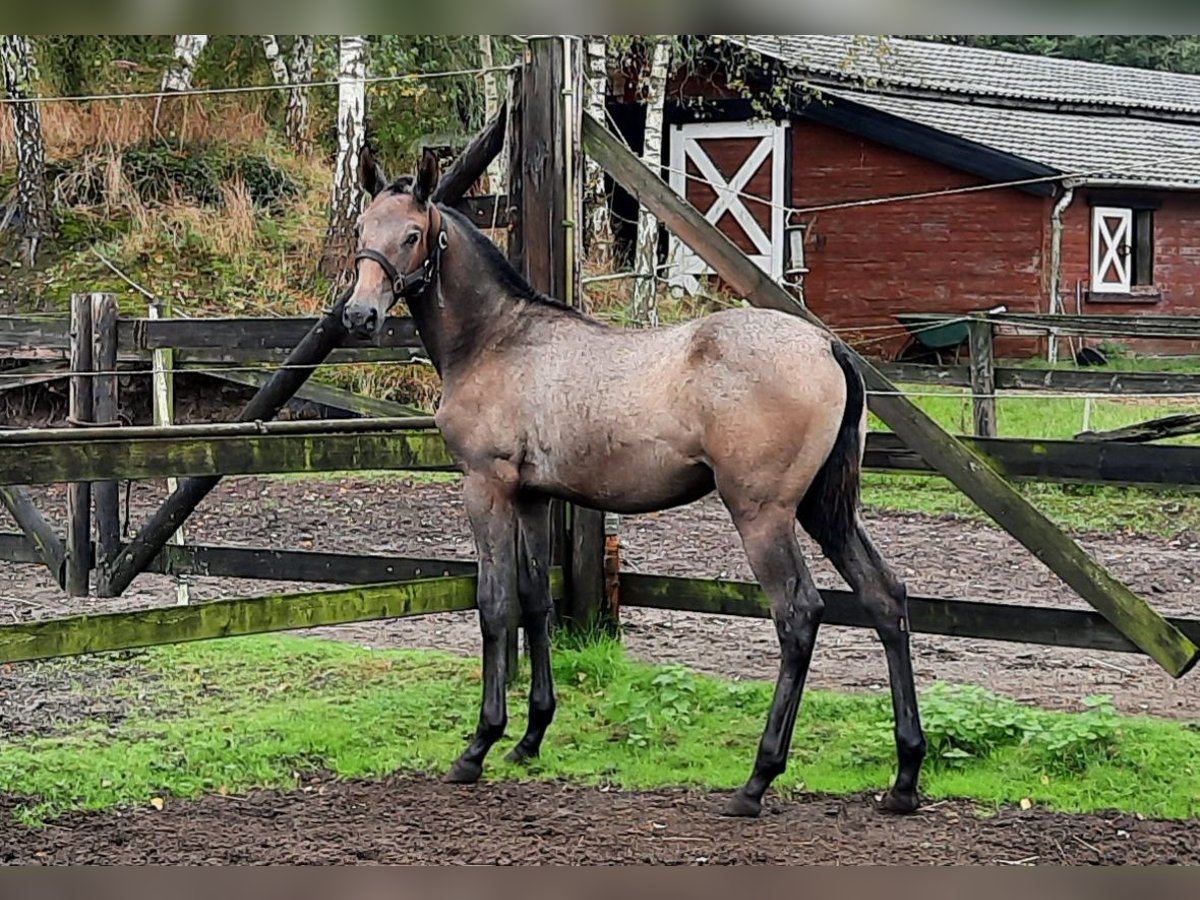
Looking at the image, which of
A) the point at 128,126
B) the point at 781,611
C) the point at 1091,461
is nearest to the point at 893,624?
the point at 781,611

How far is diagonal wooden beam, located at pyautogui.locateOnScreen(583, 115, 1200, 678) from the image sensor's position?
15.4 feet

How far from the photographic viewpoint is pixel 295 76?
1867cm

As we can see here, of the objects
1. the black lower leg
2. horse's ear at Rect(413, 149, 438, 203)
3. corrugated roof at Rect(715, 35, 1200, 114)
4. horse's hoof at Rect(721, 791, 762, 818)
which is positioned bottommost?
horse's hoof at Rect(721, 791, 762, 818)

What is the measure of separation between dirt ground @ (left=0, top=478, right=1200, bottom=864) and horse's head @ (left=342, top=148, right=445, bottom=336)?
160cm

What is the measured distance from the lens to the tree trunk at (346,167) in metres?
14.5

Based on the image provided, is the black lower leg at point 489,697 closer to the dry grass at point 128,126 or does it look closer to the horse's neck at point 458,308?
the horse's neck at point 458,308

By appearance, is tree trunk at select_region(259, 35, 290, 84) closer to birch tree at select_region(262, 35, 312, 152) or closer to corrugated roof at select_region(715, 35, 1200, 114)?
birch tree at select_region(262, 35, 312, 152)

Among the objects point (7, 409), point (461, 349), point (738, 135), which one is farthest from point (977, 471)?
point (738, 135)

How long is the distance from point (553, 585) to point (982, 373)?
17.3ft

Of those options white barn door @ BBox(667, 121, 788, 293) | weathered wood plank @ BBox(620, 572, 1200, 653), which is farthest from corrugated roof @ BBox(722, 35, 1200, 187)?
weathered wood plank @ BBox(620, 572, 1200, 653)

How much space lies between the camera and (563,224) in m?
5.93

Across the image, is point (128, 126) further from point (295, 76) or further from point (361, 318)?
point (361, 318)

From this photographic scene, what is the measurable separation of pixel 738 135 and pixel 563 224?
16.5 meters

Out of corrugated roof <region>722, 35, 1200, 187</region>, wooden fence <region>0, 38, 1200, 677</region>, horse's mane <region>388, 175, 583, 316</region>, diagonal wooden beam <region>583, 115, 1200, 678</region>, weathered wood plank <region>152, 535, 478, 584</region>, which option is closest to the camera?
wooden fence <region>0, 38, 1200, 677</region>
